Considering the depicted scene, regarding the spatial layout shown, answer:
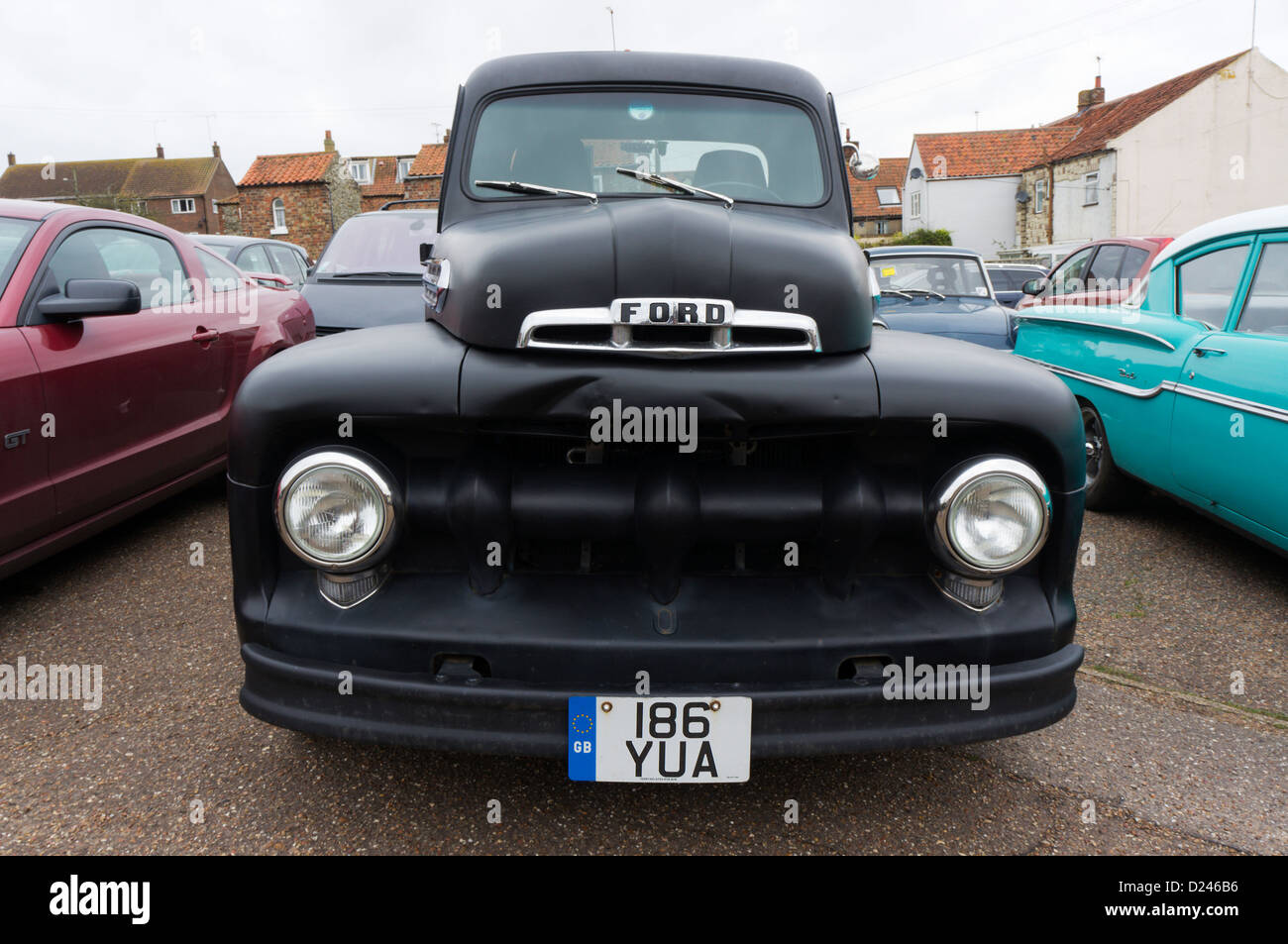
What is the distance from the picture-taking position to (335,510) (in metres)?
1.97

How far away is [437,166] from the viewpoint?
37656mm

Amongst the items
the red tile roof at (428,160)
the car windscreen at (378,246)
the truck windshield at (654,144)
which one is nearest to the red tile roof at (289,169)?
the red tile roof at (428,160)

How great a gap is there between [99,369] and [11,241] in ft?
2.04

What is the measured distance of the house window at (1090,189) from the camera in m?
32.8

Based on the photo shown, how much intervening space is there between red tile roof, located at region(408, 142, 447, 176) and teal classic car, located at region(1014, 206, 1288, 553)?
3571 centimetres

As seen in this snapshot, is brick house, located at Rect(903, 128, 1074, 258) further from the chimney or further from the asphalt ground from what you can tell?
the asphalt ground

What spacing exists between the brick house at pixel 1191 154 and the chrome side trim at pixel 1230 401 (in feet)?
99.0

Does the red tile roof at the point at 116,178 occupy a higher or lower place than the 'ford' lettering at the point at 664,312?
higher

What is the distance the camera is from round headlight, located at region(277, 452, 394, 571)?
1.97m
